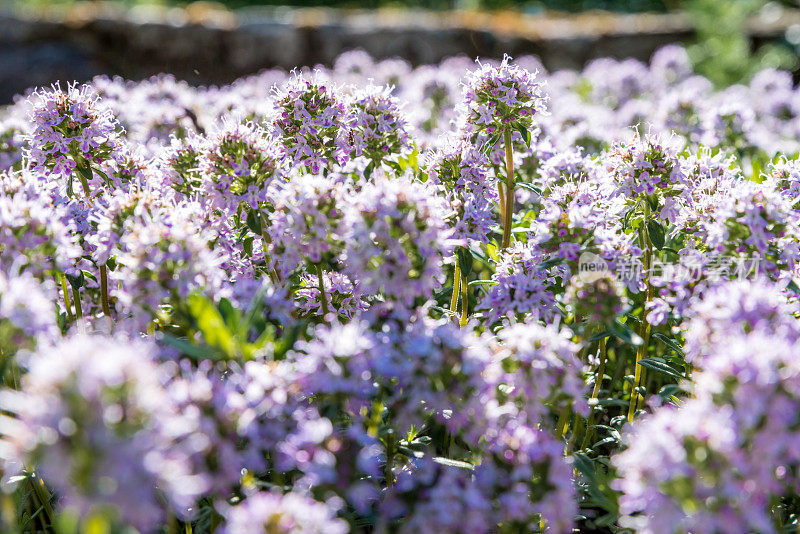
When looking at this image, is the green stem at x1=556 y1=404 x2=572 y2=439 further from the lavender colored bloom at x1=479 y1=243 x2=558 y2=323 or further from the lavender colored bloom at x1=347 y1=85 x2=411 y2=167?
the lavender colored bloom at x1=347 y1=85 x2=411 y2=167

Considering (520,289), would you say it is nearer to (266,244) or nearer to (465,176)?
(465,176)

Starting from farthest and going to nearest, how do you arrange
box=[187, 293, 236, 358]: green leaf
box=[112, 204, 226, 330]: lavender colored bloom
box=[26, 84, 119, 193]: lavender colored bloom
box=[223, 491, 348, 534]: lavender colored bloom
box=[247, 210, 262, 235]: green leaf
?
box=[26, 84, 119, 193]: lavender colored bloom < box=[247, 210, 262, 235]: green leaf < box=[112, 204, 226, 330]: lavender colored bloom < box=[187, 293, 236, 358]: green leaf < box=[223, 491, 348, 534]: lavender colored bloom

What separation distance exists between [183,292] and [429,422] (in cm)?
108

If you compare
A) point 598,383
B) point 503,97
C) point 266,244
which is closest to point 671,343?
point 598,383

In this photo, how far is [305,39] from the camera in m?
11.9

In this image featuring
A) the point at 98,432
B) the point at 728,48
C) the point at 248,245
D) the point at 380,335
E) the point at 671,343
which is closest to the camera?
the point at 98,432

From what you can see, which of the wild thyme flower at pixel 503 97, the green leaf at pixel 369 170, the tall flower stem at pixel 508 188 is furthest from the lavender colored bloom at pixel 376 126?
the tall flower stem at pixel 508 188

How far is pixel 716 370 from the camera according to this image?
182 cm

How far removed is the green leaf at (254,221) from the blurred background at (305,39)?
375 inches

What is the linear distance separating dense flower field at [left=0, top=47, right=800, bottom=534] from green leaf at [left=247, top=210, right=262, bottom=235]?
1cm

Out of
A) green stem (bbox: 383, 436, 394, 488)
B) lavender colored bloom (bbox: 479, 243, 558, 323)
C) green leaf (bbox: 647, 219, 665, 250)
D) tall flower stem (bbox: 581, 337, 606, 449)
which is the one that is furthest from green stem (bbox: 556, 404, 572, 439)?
green leaf (bbox: 647, 219, 665, 250)

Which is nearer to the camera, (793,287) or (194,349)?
(194,349)

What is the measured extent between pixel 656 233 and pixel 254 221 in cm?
155

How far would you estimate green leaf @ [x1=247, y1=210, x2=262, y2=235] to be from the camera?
8.94 ft
